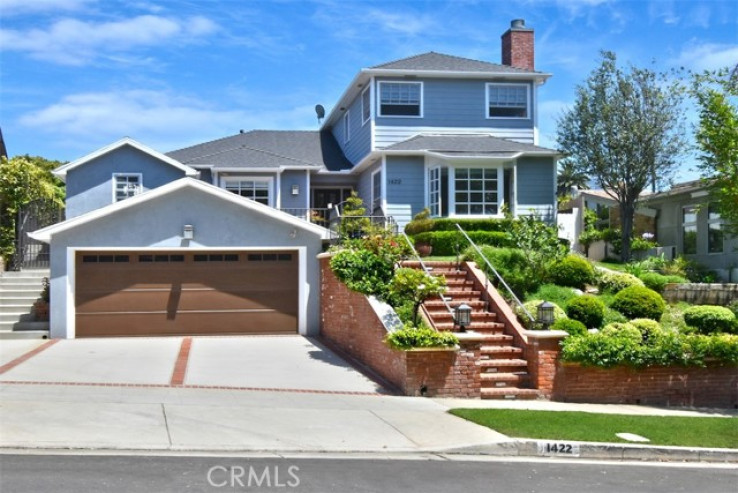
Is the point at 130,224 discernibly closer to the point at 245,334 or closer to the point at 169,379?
the point at 245,334

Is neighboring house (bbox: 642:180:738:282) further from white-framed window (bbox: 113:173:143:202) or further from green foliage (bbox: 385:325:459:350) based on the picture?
white-framed window (bbox: 113:173:143:202)

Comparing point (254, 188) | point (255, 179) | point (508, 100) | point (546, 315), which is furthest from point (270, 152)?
point (546, 315)

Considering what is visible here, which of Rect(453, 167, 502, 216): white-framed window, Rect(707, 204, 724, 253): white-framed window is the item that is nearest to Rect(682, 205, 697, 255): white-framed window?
Rect(707, 204, 724, 253): white-framed window

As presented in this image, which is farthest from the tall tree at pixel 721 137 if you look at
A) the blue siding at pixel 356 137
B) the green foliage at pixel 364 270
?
the blue siding at pixel 356 137

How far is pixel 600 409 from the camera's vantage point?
47.7 ft

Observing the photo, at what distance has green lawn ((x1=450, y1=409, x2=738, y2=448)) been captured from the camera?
11445 millimetres

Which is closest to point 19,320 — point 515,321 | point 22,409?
point 22,409

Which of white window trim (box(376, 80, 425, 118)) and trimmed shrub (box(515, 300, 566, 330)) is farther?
white window trim (box(376, 80, 425, 118))

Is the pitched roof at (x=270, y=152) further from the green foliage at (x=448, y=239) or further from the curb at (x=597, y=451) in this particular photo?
the curb at (x=597, y=451)

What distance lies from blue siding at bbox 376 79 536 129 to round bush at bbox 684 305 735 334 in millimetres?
11491

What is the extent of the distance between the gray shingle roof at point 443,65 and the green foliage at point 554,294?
1006cm

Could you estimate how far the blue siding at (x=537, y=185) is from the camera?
25.9m

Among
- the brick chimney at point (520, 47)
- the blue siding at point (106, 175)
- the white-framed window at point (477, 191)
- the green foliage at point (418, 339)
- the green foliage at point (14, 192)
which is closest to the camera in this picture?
the green foliage at point (418, 339)

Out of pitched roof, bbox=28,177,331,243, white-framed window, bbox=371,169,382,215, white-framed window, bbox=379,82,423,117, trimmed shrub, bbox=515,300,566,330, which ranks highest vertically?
white-framed window, bbox=379,82,423,117
